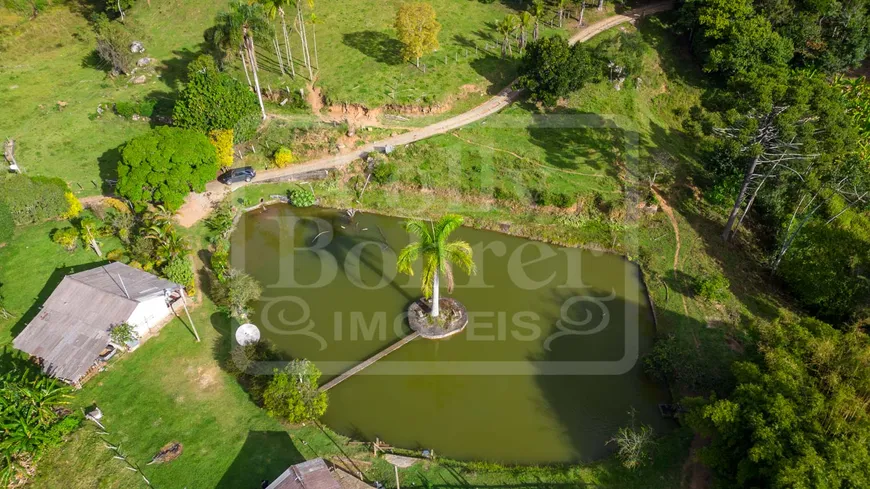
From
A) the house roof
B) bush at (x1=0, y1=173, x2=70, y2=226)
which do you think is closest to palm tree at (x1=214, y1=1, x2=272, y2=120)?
bush at (x1=0, y1=173, x2=70, y2=226)

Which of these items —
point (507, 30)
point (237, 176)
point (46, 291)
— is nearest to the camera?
point (46, 291)

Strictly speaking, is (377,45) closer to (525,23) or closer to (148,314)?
(525,23)

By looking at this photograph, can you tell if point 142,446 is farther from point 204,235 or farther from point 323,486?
point 204,235

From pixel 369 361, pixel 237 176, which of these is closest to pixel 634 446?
pixel 369 361

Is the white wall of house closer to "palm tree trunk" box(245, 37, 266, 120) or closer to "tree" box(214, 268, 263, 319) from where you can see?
"tree" box(214, 268, 263, 319)

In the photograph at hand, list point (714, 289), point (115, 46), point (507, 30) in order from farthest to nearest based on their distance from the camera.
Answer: point (115, 46)
point (507, 30)
point (714, 289)

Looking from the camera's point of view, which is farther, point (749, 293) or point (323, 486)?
point (749, 293)

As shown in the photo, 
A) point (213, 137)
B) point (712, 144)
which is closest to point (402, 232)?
point (213, 137)
